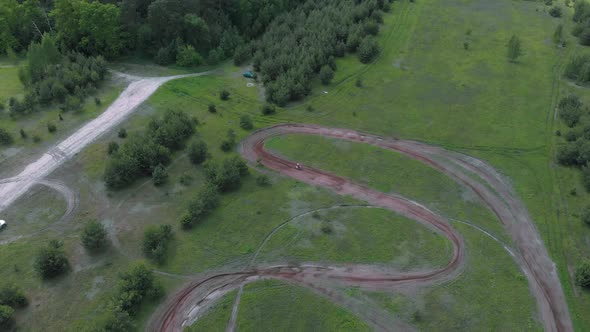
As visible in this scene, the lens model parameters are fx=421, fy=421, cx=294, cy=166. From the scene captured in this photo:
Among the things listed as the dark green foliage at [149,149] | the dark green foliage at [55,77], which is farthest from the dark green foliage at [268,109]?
the dark green foliage at [55,77]

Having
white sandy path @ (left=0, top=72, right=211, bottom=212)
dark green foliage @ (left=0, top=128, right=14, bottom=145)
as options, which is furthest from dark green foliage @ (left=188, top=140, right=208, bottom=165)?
dark green foliage @ (left=0, top=128, right=14, bottom=145)

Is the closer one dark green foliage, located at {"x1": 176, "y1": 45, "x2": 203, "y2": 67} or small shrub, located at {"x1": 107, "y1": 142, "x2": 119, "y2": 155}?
small shrub, located at {"x1": 107, "y1": 142, "x2": 119, "y2": 155}

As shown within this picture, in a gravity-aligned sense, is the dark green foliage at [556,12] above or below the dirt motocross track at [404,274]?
above

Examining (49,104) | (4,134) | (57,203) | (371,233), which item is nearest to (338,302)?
(371,233)

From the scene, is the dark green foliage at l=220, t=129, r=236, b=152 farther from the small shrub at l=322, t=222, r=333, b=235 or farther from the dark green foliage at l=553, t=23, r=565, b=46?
the dark green foliage at l=553, t=23, r=565, b=46

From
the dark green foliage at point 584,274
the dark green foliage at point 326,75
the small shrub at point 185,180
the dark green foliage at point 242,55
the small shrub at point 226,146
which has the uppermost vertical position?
the dark green foliage at point 242,55

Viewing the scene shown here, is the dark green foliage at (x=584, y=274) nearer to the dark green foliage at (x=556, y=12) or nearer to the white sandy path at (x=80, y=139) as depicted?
the white sandy path at (x=80, y=139)

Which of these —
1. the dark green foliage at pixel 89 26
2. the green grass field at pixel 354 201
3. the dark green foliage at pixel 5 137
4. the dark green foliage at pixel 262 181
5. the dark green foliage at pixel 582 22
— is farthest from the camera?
→ the dark green foliage at pixel 582 22
